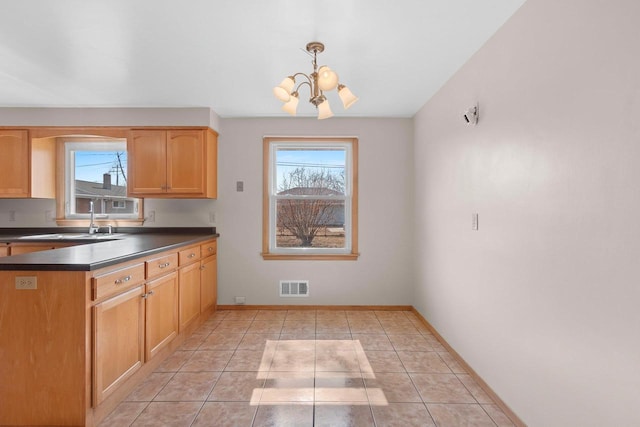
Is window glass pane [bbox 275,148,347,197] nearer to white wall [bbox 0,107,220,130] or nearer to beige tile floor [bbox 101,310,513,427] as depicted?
white wall [bbox 0,107,220,130]

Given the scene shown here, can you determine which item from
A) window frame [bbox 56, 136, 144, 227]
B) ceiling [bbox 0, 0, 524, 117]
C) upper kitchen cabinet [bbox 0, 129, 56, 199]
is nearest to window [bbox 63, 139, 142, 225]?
window frame [bbox 56, 136, 144, 227]

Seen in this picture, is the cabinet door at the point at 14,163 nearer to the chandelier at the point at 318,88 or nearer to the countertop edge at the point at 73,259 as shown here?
the countertop edge at the point at 73,259

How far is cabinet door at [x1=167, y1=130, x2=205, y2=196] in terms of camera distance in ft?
11.8

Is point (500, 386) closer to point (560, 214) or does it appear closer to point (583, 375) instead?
point (583, 375)

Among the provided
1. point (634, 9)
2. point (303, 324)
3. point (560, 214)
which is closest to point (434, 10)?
point (634, 9)

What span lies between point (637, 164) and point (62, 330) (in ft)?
8.40

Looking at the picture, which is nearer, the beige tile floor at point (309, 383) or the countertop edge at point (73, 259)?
the countertop edge at point (73, 259)

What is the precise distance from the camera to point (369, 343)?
2.98 meters

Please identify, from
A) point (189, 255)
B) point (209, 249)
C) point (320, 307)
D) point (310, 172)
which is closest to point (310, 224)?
point (310, 172)

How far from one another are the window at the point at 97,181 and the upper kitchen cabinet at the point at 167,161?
45cm

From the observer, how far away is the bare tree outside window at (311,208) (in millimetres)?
4051

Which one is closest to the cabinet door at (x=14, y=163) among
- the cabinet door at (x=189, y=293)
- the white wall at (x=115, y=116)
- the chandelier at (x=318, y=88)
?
the white wall at (x=115, y=116)

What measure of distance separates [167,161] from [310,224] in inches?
68.4

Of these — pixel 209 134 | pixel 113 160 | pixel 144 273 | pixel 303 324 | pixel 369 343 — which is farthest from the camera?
pixel 113 160
